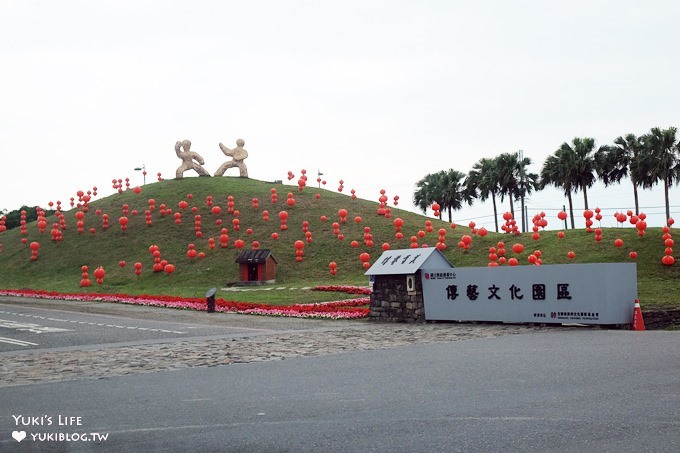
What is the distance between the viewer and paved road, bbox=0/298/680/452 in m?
7.55

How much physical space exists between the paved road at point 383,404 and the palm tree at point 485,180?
203ft

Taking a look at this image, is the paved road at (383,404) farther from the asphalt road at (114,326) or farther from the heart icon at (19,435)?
the asphalt road at (114,326)

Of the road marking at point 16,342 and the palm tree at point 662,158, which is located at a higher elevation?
the palm tree at point 662,158

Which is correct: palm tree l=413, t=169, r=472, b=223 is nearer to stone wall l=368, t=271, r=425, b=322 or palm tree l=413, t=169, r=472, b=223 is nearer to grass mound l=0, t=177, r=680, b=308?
grass mound l=0, t=177, r=680, b=308

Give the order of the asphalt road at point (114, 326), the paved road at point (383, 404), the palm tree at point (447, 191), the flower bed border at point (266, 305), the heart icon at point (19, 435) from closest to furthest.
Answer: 1. the paved road at point (383, 404)
2. the heart icon at point (19, 435)
3. the asphalt road at point (114, 326)
4. the flower bed border at point (266, 305)
5. the palm tree at point (447, 191)

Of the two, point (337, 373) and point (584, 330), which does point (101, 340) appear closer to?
point (337, 373)

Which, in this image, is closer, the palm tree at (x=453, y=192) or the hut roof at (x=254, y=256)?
the hut roof at (x=254, y=256)

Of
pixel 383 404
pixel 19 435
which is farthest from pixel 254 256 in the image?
pixel 19 435

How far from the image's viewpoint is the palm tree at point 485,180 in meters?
76.5

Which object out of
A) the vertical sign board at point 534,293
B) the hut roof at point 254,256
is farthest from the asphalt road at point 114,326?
the hut roof at point 254,256

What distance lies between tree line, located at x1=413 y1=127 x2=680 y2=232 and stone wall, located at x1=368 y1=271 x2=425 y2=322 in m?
38.1

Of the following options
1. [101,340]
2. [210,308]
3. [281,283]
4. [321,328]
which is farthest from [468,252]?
[101,340]

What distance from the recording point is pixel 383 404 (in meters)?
9.59

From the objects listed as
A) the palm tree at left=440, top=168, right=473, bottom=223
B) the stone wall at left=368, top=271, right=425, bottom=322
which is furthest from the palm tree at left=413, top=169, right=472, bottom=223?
the stone wall at left=368, top=271, right=425, bottom=322
